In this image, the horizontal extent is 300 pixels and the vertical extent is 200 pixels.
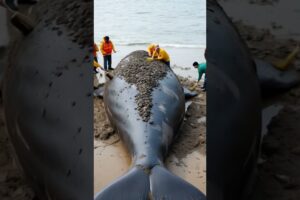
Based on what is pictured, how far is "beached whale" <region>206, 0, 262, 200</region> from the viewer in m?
0.90

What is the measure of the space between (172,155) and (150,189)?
42.8 inches

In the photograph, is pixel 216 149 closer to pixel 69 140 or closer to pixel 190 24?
pixel 69 140

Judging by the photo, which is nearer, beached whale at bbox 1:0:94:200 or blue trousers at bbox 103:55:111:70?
beached whale at bbox 1:0:94:200

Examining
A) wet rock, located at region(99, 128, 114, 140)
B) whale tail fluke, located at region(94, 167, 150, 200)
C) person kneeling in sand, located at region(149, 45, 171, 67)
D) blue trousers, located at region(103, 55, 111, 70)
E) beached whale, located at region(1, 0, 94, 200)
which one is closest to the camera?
beached whale, located at region(1, 0, 94, 200)

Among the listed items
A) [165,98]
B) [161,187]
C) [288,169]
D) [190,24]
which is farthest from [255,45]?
→ [190,24]

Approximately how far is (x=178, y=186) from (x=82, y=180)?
39 centimetres

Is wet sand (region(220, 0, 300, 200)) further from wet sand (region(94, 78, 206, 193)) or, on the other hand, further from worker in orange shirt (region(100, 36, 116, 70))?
worker in orange shirt (region(100, 36, 116, 70))

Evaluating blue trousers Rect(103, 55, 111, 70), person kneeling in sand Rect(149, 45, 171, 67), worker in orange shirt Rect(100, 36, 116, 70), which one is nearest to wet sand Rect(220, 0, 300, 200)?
person kneeling in sand Rect(149, 45, 171, 67)

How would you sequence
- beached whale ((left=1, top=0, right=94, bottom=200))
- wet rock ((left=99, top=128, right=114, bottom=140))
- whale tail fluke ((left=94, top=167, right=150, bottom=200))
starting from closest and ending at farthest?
beached whale ((left=1, top=0, right=94, bottom=200)), whale tail fluke ((left=94, top=167, right=150, bottom=200)), wet rock ((left=99, top=128, right=114, bottom=140))

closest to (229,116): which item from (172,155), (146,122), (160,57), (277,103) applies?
(277,103)

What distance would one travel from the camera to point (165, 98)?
8.04 ft

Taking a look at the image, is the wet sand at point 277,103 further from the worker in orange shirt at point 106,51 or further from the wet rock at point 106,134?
the worker in orange shirt at point 106,51

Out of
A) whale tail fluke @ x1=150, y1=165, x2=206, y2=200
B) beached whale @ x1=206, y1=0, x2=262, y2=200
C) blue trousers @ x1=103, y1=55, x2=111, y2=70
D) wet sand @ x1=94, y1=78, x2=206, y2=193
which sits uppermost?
beached whale @ x1=206, y1=0, x2=262, y2=200

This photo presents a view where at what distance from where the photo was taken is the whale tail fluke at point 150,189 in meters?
1.09
